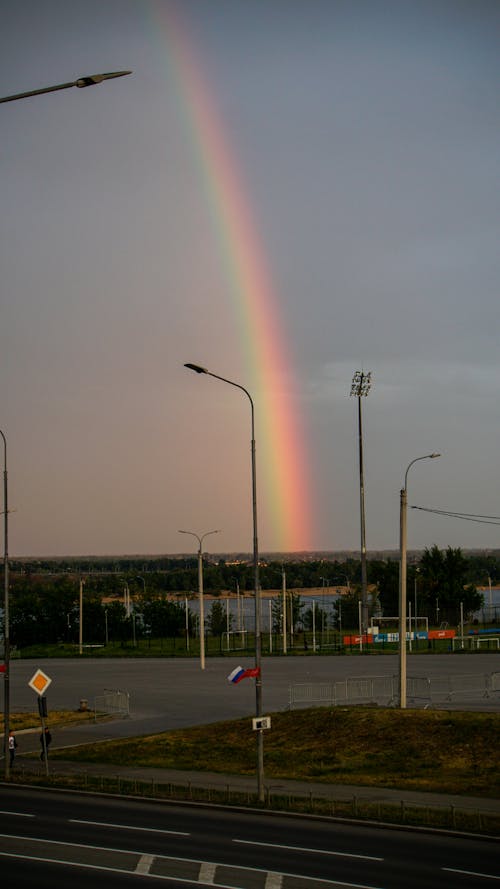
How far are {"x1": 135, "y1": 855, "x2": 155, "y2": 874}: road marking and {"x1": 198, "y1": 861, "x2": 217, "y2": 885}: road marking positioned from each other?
1181 millimetres

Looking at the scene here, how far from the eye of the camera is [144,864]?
23.3m

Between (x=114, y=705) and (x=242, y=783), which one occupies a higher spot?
(x=242, y=783)

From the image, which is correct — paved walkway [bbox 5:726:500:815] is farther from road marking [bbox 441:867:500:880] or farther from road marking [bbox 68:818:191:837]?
road marking [bbox 441:867:500:880]

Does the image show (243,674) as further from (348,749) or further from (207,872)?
(207,872)

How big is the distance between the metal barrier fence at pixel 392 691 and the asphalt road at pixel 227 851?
23.3 m

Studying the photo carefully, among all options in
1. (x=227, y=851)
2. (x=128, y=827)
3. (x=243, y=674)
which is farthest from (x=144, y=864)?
(x=243, y=674)

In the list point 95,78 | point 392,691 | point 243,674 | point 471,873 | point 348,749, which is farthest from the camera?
point 392,691

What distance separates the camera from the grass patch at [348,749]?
35219 millimetres

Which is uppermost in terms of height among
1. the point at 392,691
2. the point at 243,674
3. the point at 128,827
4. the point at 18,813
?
the point at 243,674

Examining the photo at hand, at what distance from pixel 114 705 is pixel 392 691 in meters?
15.3

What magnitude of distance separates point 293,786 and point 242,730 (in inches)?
429

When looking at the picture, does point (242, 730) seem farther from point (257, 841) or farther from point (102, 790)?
point (257, 841)

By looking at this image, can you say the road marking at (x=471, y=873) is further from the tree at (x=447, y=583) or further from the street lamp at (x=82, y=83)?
the tree at (x=447, y=583)

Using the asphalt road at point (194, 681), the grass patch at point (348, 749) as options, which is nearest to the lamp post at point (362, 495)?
the asphalt road at point (194, 681)
